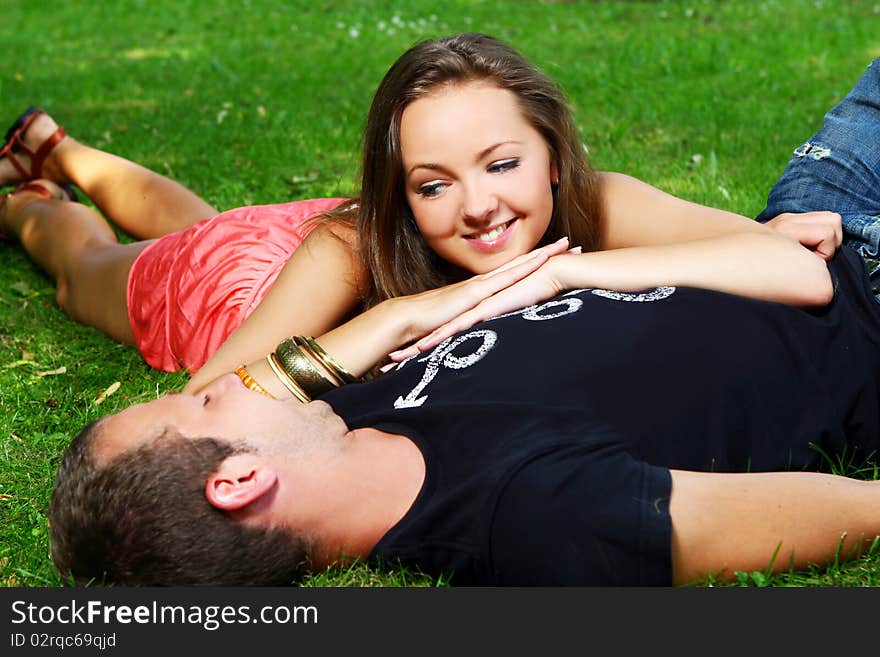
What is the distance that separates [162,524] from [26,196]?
3.69 m

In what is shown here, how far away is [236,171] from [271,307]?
3.26m

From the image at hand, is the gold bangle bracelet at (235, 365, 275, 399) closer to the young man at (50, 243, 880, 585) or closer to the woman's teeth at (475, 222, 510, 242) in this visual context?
the young man at (50, 243, 880, 585)

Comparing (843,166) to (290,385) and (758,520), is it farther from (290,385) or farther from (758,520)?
(290,385)

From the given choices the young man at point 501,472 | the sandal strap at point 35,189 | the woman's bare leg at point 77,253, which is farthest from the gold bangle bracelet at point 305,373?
the sandal strap at point 35,189

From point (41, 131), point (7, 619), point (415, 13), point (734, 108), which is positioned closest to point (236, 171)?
point (41, 131)

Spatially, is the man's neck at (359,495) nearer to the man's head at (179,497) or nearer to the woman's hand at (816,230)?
the man's head at (179,497)

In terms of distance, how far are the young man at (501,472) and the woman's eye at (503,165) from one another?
61cm

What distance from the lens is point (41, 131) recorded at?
5.90 m

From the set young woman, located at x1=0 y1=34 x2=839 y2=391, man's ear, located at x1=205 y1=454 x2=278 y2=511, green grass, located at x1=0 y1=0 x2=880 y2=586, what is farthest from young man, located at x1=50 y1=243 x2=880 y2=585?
young woman, located at x1=0 y1=34 x2=839 y2=391

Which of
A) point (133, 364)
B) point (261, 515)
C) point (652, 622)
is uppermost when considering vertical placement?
point (261, 515)

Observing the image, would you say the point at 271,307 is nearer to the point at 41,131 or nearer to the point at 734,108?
the point at 41,131

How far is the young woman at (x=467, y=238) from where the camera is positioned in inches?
132

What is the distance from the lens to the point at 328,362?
334 cm

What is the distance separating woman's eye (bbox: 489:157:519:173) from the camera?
352 cm
